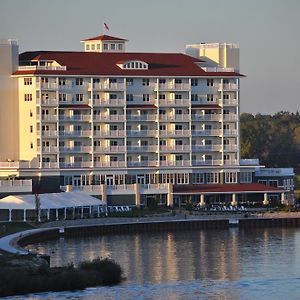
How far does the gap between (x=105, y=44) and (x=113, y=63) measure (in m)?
5.48

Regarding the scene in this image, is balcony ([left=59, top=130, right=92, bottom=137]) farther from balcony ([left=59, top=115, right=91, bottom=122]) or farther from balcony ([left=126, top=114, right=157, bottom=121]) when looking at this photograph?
balcony ([left=126, top=114, right=157, bottom=121])

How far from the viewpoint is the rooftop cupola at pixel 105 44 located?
16161 centimetres

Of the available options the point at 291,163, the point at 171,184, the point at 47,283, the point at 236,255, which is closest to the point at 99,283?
the point at 47,283

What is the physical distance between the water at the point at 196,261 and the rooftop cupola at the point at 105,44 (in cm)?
2830

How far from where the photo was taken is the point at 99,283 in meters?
97.9

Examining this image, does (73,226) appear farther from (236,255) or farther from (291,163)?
(291,163)

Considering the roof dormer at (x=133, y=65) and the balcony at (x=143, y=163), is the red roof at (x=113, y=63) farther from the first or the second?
the balcony at (x=143, y=163)

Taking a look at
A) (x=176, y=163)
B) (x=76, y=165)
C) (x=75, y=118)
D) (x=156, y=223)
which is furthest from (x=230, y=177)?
(x=156, y=223)

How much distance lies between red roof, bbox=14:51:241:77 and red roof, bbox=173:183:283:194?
1025cm

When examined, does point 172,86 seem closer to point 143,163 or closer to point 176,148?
point 176,148

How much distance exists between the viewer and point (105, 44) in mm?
161875

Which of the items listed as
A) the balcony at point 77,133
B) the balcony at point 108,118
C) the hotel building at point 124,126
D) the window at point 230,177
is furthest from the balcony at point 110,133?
the window at point 230,177

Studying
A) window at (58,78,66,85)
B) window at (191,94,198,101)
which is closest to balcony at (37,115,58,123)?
window at (58,78,66,85)

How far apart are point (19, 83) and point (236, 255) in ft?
141
